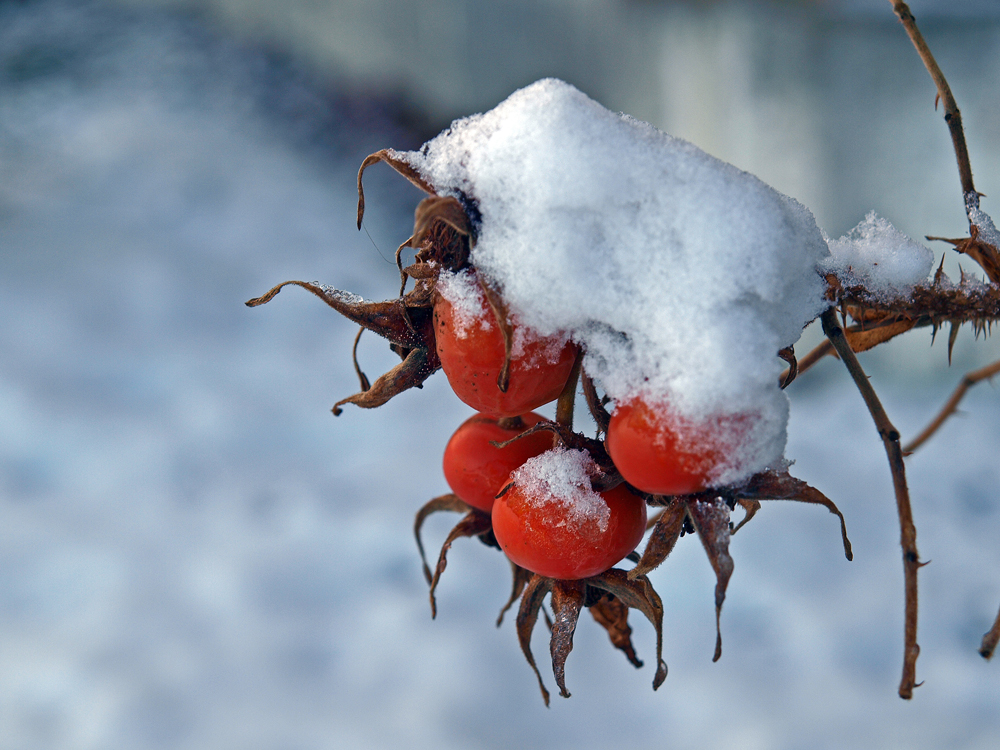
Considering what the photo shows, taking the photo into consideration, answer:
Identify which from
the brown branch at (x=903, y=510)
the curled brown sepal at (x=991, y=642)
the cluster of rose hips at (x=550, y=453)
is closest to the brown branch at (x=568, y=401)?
the cluster of rose hips at (x=550, y=453)

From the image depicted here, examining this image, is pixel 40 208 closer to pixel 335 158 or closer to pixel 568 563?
pixel 335 158

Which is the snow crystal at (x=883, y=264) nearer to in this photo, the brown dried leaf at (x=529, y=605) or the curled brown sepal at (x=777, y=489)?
the curled brown sepal at (x=777, y=489)

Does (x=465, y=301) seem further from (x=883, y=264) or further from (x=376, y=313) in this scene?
(x=883, y=264)

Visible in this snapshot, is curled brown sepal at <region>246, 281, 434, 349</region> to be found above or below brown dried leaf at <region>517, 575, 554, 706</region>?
above

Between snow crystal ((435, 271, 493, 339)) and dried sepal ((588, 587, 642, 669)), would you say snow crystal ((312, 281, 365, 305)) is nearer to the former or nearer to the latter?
snow crystal ((435, 271, 493, 339))

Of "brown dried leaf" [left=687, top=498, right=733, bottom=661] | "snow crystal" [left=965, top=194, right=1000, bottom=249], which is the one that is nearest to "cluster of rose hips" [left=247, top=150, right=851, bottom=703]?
"brown dried leaf" [left=687, top=498, right=733, bottom=661]

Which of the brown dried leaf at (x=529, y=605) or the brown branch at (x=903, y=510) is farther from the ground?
the brown branch at (x=903, y=510)
